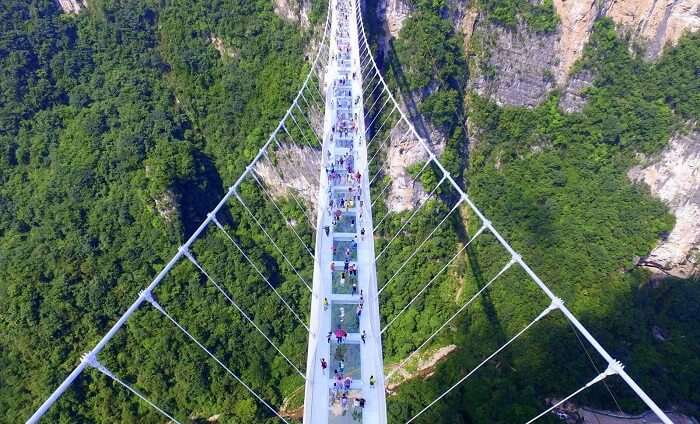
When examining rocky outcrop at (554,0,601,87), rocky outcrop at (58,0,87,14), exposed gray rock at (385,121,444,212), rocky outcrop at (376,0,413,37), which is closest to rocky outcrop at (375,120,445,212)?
exposed gray rock at (385,121,444,212)

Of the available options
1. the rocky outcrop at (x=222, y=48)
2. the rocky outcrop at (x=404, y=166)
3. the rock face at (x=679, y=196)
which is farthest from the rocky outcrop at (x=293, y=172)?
the rock face at (x=679, y=196)

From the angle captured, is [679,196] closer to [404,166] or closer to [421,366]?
[404,166]

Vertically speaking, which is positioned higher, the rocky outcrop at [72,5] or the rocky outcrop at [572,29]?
the rocky outcrop at [72,5]

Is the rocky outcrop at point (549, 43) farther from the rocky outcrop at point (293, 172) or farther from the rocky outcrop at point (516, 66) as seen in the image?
the rocky outcrop at point (293, 172)

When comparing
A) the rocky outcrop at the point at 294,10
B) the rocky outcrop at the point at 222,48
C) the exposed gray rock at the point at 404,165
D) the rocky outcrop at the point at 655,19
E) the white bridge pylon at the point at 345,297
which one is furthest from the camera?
the rocky outcrop at the point at 222,48

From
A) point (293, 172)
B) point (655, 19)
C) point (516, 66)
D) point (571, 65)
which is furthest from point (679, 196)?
point (293, 172)

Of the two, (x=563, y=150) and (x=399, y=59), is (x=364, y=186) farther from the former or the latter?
(x=563, y=150)

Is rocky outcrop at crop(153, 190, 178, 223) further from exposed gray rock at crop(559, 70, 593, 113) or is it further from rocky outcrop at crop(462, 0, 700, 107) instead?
exposed gray rock at crop(559, 70, 593, 113)
